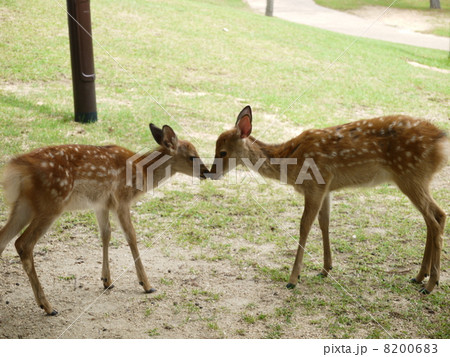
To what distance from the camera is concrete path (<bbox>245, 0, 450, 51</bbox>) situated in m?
19.7

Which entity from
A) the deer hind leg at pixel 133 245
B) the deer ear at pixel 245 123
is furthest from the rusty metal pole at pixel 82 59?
the deer hind leg at pixel 133 245

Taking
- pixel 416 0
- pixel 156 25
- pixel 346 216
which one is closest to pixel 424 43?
pixel 416 0

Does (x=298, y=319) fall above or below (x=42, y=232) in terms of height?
below

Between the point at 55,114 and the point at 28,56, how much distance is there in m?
3.00

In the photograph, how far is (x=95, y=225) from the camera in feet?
19.3

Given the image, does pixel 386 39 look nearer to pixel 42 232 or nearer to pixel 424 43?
pixel 424 43

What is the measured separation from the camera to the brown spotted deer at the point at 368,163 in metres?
4.61

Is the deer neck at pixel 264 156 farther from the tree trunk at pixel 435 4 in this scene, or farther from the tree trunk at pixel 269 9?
the tree trunk at pixel 435 4

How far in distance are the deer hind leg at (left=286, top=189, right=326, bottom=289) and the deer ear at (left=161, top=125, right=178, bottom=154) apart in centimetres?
137

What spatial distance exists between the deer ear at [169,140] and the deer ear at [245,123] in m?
0.63

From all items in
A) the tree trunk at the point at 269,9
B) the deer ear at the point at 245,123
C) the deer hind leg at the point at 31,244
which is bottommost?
the tree trunk at the point at 269,9

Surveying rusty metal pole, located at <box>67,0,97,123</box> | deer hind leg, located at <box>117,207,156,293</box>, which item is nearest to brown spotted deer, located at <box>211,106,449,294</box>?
deer hind leg, located at <box>117,207,156,293</box>

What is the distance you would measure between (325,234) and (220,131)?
14.5 ft

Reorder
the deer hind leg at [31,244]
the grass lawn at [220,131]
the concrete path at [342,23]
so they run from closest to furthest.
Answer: the deer hind leg at [31,244] → the grass lawn at [220,131] → the concrete path at [342,23]
